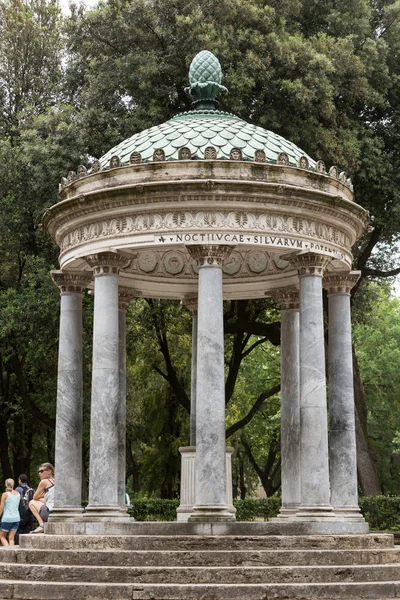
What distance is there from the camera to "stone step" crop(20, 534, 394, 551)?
16938mm

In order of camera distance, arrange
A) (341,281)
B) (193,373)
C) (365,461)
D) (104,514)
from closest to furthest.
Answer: (104,514) → (341,281) → (193,373) → (365,461)

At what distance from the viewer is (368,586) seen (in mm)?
15422

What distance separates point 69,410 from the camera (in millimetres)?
21266

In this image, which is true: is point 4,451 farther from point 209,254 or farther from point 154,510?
point 209,254

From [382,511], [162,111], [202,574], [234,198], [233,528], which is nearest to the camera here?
[202,574]

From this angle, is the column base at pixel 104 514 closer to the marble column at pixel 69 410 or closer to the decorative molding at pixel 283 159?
the marble column at pixel 69 410

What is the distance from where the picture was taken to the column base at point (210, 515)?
699 inches

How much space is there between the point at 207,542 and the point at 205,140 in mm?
9514

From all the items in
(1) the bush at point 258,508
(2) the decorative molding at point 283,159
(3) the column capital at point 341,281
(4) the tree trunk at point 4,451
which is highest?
(2) the decorative molding at point 283,159

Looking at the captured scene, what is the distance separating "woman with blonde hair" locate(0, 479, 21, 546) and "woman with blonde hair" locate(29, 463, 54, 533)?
1.44ft

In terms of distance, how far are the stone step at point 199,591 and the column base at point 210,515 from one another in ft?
9.60

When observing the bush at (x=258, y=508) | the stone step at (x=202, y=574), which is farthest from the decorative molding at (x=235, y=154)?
the bush at (x=258, y=508)

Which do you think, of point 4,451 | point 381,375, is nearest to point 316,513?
point 4,451

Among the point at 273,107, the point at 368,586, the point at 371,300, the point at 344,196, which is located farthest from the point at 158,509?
the point at 368,586
